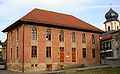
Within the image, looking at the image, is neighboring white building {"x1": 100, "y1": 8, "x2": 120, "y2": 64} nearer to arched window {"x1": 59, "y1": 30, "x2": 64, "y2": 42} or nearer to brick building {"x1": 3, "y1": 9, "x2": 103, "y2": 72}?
brick building {"x1": 3, "y1": 9, "x2": 103, "y2": 72}

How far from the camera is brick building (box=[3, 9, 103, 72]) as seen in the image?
121 ft

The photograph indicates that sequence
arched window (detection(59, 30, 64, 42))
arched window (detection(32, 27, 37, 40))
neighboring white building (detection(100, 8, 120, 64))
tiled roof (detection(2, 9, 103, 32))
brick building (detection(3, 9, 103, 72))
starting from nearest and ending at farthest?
brick building (detection(3, 9, 103, 72)) < arched window (detection(32, 27, 37, 40)) < tiled roof (detection(2, 9, 103, 32)) < arched window (detection(59, 30, 64, 42)) < neighboring white building (detection(100, 8, 120, 64))

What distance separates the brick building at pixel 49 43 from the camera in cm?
3678

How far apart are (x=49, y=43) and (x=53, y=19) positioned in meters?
4.88

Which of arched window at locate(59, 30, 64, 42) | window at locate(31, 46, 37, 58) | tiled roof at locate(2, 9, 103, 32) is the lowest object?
window at locate(31, 46, 37, 58)

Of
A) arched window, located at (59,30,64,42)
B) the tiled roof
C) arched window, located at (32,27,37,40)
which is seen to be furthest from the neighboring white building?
arched window, located at (32,27,37,40)

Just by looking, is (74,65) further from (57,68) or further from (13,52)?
(13,52)

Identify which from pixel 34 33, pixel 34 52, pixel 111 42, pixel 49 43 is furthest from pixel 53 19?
pixel 111 42

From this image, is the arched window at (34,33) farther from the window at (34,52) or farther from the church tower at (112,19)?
the church tower at (112,19)

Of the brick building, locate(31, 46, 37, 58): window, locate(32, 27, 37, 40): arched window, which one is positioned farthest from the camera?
locate(32, 27, 37, 40): arched window

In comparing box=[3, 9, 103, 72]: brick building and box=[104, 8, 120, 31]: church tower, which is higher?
box=[104, 8, 120, 31]: church tower

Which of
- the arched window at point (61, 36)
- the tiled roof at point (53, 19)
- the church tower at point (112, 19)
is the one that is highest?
the church tower at point (112, 19)

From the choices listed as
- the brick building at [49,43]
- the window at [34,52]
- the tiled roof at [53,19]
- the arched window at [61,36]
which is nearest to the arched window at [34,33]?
the brick building at [49,43]

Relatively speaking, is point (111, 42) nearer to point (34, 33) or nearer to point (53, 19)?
point (53, 19)
